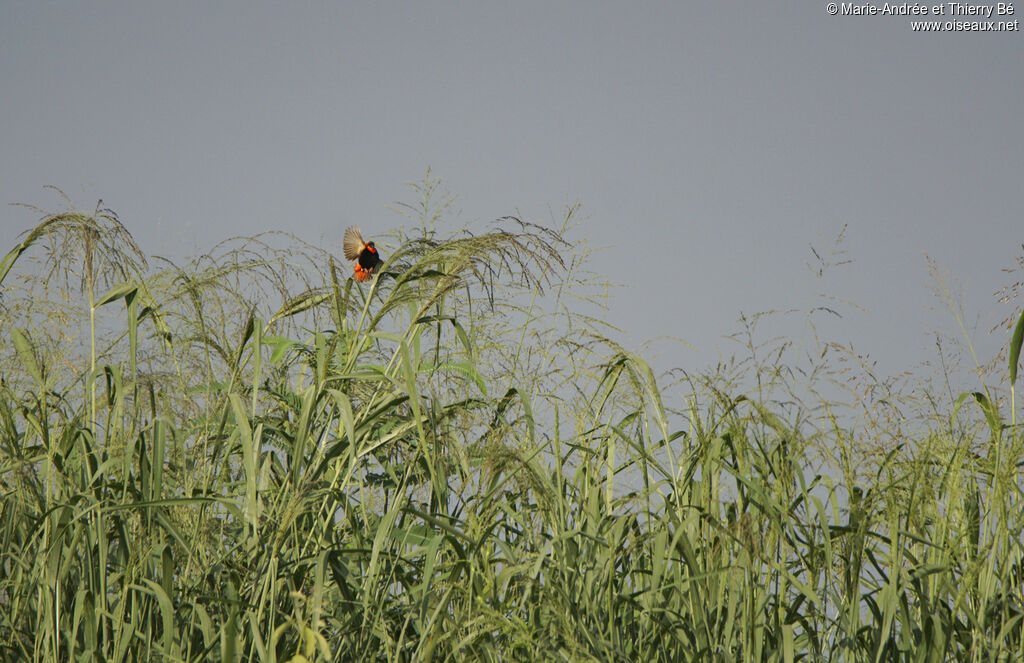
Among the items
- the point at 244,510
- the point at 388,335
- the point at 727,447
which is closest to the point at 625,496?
the point at 727,447

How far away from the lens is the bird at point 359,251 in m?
2.75

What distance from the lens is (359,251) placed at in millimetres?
2787

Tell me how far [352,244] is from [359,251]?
1.5 inches

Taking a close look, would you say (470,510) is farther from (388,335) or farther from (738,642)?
(738,642)

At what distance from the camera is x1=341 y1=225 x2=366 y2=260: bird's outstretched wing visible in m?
2.80

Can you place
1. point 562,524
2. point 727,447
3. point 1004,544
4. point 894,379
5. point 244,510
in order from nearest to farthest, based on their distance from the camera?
point 244,510
point 562,524
point 1004,544
point 727,447
point 894,379

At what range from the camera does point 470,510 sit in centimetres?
191

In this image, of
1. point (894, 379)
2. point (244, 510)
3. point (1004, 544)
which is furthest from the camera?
point (894, 379)

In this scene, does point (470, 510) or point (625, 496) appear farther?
point (625, 496)

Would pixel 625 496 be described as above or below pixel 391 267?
below

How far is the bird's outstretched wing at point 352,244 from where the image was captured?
9.18 ft

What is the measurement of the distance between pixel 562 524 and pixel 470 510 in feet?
0.64

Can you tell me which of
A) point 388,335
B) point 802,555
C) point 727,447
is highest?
point 388,335

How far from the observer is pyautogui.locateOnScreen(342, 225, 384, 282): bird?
2.75 m
